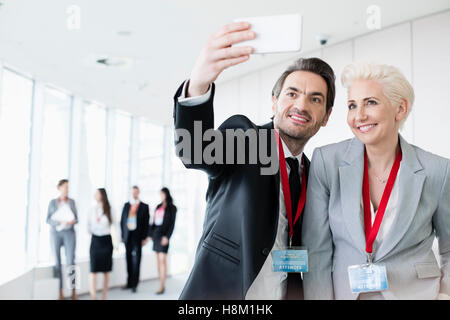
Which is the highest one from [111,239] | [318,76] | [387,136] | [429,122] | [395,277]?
[429,122]

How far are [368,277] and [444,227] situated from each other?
0.29 meters

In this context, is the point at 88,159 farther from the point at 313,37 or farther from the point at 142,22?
the point at 313,37

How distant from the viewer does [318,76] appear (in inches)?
48.1

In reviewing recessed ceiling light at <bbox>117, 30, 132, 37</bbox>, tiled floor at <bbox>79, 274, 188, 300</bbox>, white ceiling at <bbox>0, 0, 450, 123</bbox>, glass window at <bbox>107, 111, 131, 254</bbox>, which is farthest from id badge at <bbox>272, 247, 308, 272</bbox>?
glass window at <bbox>107, 111, 131, 254</bbox>

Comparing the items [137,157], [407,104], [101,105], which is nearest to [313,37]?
[407,104]

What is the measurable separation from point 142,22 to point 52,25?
1.07 metres

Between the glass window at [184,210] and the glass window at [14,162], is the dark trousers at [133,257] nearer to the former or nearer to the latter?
the glass window at [184,210]

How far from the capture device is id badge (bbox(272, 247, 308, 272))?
3.57 feet

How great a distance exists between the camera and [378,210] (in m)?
1.12

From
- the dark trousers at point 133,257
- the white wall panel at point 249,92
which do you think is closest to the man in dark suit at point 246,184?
the white wall panel at point 249,92

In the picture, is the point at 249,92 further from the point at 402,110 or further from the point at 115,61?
the point at 402,110

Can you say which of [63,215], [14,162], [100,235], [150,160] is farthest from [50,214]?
[150,160]

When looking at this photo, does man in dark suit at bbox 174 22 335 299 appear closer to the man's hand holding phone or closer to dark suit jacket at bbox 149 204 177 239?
the man's hand holding phone

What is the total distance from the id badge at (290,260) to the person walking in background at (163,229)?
554 cm
